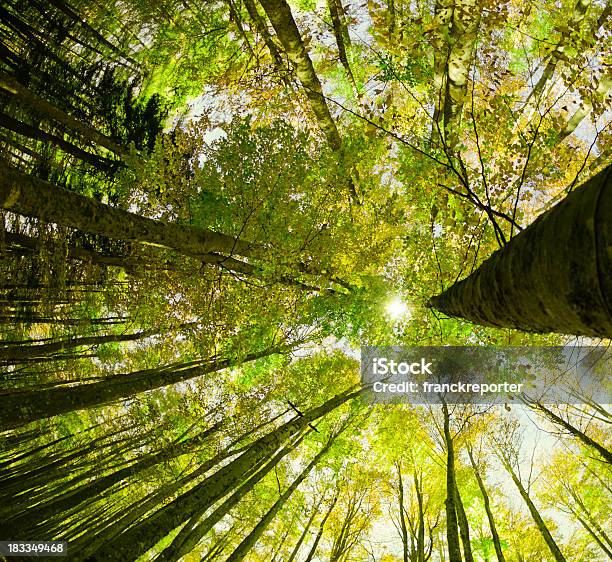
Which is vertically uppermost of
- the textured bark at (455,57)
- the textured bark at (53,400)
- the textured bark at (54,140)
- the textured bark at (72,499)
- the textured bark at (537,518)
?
the textured bark at (455,57)

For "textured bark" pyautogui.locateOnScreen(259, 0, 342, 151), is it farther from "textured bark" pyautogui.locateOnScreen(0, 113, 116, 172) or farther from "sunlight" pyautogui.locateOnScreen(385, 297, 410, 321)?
"textured bark" pyautogui.locateOnScreen(0, 113, 116, 172)

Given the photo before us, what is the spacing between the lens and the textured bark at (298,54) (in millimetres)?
5289

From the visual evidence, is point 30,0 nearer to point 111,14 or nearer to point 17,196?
point 111,14

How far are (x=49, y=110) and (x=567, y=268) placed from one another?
8362 mm

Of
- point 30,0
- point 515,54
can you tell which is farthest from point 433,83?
point 30,0

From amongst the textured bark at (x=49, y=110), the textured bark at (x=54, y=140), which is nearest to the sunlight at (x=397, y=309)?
the textured bark at (x=49, y=110)

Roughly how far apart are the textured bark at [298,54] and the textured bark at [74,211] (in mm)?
2642

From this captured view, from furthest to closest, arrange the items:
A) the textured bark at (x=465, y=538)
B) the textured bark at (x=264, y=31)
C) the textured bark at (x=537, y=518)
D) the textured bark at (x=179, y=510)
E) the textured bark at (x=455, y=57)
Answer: the textured bark at (x=537, y=518) → the textured bark at (x=264, y=31) → the textured bark at (x=465, y=538) → the textured bark at (x=455, y=57) → the textured bark at (x=179, y=510)

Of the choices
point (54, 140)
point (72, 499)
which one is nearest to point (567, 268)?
point (72, 499)

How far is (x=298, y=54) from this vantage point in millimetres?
6008

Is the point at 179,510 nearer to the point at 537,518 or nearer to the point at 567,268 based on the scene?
the point at 567,268

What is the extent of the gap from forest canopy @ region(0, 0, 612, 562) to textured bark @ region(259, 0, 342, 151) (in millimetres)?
40

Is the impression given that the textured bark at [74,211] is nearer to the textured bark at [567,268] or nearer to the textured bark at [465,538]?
the textured bark at [567,268]

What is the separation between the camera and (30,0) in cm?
624
